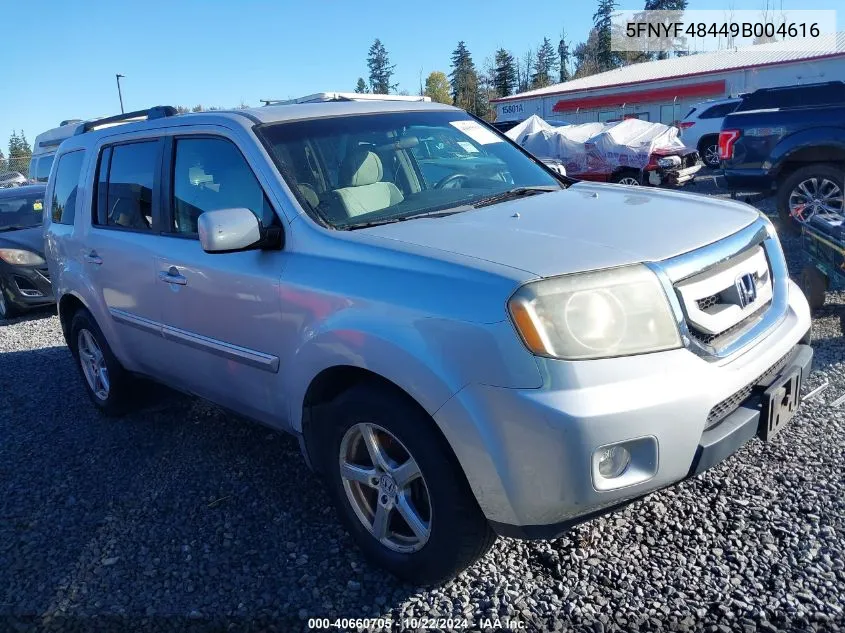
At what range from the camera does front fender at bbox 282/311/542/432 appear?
7.01 ft

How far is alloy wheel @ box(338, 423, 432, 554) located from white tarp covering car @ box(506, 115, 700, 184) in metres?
12.0

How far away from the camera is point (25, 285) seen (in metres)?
8.71

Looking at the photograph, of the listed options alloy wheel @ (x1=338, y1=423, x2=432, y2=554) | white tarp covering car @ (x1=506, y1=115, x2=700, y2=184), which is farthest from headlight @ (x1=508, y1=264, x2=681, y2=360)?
white tarp covering car @ (x1=506, y1=115, x2=700, y2=184)

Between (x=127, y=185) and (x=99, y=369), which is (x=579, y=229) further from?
(x=99, y=369)

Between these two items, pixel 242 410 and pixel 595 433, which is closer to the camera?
pixel 595 433

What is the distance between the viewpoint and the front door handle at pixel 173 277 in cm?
345

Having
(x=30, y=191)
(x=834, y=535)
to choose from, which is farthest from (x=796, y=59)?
(x=834, y=535)

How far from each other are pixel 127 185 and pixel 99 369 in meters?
1.43

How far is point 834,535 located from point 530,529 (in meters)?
1.41

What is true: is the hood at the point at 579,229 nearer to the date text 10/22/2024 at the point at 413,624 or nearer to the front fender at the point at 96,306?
the date text 10/22/2024 at the point at 413,624

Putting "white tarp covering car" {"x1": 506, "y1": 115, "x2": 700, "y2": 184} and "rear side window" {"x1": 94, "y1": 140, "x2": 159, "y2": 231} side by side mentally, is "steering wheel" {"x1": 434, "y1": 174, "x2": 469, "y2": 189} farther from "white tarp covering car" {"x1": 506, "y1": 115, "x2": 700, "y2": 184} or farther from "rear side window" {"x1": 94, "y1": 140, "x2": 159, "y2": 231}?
"white tarp covering car" {"x1": 506, "y1": 115, "x2": 700, "y2": 184}

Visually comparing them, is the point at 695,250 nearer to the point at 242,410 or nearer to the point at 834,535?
the point at 834,535

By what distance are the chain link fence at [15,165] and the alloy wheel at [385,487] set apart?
43.4 m

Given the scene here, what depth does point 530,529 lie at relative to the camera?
88.4 inches
